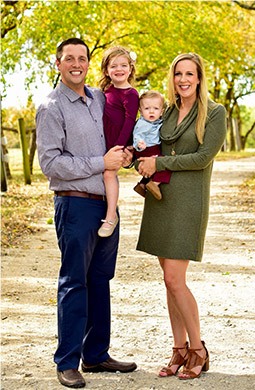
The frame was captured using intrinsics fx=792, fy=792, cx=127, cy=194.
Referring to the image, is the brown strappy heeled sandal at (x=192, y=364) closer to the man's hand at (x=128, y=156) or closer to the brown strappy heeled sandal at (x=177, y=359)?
the brown strappy heeled sandal at (x=177, y=359)

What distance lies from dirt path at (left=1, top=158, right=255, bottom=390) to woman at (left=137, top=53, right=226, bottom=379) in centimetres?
→ 31

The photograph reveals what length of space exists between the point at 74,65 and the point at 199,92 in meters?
0.80

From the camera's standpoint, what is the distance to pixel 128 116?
4.96 metres

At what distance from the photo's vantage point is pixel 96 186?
497 centimetres

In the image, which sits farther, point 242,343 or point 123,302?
point 123,302

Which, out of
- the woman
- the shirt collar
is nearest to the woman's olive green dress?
the woman

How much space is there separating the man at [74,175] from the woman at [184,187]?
311 millimetres

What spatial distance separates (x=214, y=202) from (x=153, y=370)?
376 inches

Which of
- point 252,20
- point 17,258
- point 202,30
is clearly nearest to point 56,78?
point 202,30

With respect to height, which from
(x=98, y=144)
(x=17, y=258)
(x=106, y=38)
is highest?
(x=106, y=38)

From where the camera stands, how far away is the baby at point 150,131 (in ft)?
16.3

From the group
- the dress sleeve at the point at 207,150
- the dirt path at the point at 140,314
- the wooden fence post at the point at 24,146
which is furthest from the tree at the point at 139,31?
the dress sleeve at the point at 207,150

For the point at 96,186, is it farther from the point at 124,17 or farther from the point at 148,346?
the point at 124,17

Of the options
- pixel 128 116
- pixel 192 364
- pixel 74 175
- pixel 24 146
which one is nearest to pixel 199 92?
pixel 128 116
